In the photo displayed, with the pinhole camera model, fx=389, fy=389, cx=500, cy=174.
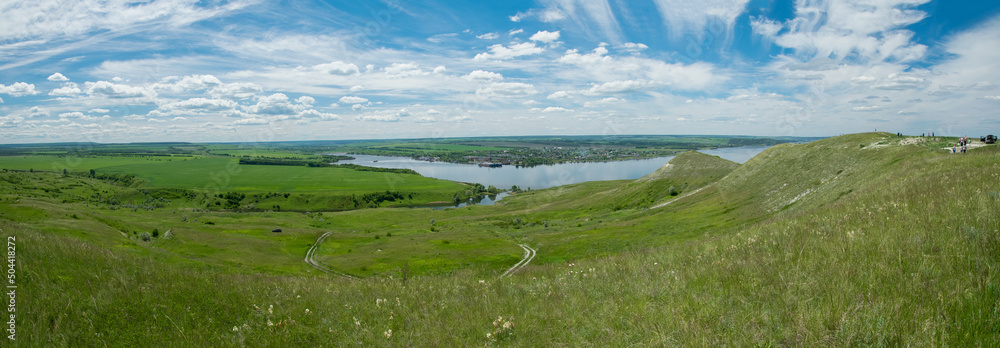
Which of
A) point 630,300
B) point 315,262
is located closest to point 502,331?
point 630,300

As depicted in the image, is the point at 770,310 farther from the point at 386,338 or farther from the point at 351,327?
the point at 351,327

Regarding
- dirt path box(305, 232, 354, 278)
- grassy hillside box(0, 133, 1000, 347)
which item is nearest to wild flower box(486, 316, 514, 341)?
grassy hillside box(0, 133, 1000, 347)

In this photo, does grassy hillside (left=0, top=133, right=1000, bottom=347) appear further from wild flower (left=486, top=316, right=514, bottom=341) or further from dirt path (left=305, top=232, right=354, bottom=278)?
dirt path (left=305, top=232, right=354, bottom=278)

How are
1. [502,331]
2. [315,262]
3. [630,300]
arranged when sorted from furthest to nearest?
1. [315,262]
2. [630,300]
3. [502,331]

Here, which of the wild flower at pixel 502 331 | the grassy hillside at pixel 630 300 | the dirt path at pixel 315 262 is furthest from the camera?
the dirt path at pixel 315 262

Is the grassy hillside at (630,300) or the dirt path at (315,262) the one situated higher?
the grassy hillside at (630,300)

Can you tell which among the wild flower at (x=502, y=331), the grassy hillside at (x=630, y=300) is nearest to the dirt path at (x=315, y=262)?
the grassy hillside at (x=630, y=300)

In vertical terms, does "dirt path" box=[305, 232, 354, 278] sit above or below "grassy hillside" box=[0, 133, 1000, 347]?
below

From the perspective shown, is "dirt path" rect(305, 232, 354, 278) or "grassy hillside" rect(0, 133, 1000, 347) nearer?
"grassy hillside" rect(0, 133, 1000, 347)

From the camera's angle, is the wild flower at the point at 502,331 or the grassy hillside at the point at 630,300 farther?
the wild flower at the point at 502,331

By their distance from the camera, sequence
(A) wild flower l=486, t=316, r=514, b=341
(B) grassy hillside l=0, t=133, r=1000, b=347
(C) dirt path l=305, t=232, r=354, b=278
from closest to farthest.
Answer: (B) grassy hillside l=0, t=133, r=1000, b=347 < (A) wild flower l=486, t=316, r=514, b=341 < (C) dirt path l=305, t=232, r=354, b=278

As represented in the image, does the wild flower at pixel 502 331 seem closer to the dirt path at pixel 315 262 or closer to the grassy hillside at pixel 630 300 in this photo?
the grassy hillside at pixel 630 300

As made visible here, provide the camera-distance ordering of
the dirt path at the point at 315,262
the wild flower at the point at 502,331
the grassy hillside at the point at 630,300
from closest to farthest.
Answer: the grassy hillside at the point at 630,300
the wild flower at the point at 502,331
the dirt path at the point at 315,262

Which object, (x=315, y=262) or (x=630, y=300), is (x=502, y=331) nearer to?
(x=630, y=300)
